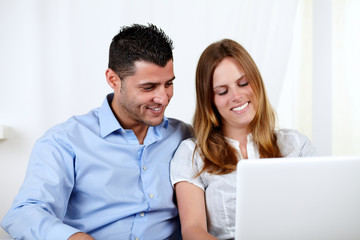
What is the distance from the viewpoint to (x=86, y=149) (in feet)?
5.09

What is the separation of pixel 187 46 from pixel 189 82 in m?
0.23

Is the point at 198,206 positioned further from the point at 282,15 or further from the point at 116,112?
the point at 282,15

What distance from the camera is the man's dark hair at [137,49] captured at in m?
1.58

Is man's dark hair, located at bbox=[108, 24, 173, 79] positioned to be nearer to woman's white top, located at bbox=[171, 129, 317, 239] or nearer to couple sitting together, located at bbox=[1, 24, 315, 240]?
couple sitting together, located at bbox=[1, 24, 315, 240]

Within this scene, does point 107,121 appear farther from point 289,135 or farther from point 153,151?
point 289,135

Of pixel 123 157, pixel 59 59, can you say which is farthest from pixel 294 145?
pixel 59 59

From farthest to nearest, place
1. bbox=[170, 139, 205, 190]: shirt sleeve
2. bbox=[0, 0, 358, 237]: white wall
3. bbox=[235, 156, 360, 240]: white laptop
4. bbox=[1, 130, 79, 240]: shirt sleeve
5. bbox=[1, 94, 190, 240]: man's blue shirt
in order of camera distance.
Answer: bbox=[0, 0, 358, 237]: white wall, bbox=[170, 139, 205, 190]: shirt sleeve, bbox=[1, 94, 190, 240]: man's blue shirt, bbox=[1, 130, 79, 240]: shirt sleeve, bbox=[235, 156, 360, 240]: white laptop

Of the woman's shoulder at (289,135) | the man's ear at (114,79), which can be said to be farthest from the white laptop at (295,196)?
the man's ear at (114,79)

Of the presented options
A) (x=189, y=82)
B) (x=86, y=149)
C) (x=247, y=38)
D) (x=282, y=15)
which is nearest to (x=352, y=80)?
(x=282, y=15)

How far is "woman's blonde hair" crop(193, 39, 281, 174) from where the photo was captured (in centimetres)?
166

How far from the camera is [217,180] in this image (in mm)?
1624

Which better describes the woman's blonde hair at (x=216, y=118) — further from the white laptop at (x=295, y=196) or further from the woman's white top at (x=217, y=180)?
the white laptop at (x=295, y=196)

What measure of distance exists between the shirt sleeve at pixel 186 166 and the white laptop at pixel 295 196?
670 mm

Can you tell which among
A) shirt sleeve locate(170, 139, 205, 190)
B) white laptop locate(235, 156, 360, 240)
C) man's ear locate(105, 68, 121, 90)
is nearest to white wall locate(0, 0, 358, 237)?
man's ear locate(105, 68, 121, 90)
